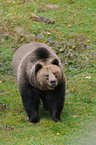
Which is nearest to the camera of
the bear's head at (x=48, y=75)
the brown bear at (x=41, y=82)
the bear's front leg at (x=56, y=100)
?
the bear's head at (x=48, y=75)

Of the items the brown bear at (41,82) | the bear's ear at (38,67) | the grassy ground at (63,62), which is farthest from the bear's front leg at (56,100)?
the bear's ear at (38,67)

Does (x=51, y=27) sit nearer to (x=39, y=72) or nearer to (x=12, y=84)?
Result: (x=12, y=84)

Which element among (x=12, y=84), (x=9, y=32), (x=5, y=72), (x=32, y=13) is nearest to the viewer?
(x=12, y=84)

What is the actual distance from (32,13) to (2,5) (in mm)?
1623

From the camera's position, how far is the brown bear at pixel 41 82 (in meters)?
5.46

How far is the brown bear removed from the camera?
17.9 feet

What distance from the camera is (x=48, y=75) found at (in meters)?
5.35

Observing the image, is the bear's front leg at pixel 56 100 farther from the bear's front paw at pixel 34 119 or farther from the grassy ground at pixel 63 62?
the bear's front paw at pixel 34 119

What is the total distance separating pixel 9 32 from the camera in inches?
446

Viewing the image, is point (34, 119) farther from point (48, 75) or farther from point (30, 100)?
point (48, 75)

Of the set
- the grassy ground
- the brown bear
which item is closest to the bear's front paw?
the brown bear

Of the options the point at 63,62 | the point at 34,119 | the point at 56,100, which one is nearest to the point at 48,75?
the point at 56,100

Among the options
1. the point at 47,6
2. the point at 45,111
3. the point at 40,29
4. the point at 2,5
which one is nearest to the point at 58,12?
the point at 47,6

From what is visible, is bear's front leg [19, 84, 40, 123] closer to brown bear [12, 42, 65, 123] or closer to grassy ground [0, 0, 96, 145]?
brown bear [12, 42, 65, 123]
